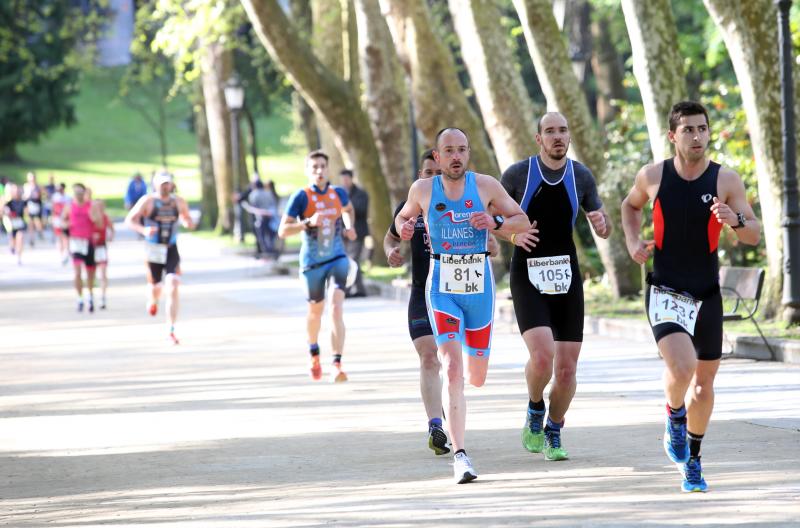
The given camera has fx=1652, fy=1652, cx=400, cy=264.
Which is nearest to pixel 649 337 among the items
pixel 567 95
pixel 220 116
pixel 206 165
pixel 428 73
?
pixel 567 95

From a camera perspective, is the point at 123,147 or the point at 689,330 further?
the point at 123,147

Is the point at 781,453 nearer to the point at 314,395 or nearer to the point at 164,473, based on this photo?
the point at 164,473

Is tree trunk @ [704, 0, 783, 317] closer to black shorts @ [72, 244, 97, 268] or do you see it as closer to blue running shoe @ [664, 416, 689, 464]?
blue running shoe @ [664, 416, 689, 464]

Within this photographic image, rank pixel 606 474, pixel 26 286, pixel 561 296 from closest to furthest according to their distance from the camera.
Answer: pixel 606 474, pixel 561 296, pixel 26 286

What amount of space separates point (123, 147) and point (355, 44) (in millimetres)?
73426

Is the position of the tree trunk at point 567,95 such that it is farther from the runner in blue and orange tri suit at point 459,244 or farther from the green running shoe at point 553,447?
the runner in blue and orange tri suit at point 459,244

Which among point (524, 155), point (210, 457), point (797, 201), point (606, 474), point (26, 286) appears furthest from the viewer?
point (26, 286)

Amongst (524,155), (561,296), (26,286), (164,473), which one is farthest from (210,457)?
(26,286)

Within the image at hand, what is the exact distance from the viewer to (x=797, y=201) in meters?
16.0

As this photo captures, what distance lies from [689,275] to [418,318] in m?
2.47

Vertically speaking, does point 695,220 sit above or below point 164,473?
above

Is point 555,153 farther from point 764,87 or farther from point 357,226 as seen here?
point 357,226

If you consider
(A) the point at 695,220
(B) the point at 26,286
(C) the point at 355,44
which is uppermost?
(C) the point at 355,44

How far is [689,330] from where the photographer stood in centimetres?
804
